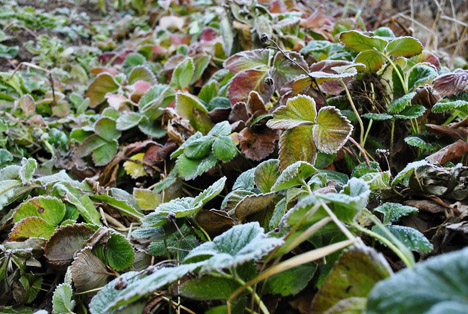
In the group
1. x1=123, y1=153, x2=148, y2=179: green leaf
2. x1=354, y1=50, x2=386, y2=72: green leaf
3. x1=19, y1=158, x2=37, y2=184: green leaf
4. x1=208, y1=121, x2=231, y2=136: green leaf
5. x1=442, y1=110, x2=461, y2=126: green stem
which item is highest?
x1=354, y1=50, x2=386, y2=72: green leaf

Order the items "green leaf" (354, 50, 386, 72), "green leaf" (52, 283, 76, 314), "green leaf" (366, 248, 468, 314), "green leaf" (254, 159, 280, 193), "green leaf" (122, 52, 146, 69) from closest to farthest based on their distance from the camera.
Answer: "green leaf" (366, 248, 468, 314), "green leaf" (52, 283, 76, 314), "green leaf" (254, 159, 280, 193), "green leaf" (354, 50, 386, 72), "green leaf" (122, 52, 146, 69)

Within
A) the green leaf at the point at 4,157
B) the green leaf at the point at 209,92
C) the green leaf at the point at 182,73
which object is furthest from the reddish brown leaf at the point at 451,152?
the green leaf at the point at 4,157

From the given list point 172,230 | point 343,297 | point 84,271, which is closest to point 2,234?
point 84,271

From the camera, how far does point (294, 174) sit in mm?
581

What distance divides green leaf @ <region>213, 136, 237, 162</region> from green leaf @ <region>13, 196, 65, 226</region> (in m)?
0.35

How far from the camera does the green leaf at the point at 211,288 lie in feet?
1.65

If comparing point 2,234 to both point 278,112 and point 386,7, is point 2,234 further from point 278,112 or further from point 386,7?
point 386,7

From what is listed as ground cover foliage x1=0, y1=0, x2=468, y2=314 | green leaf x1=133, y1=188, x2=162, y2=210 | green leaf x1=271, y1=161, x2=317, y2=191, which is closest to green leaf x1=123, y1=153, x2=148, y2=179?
ground cover foliage x1=0, y1=0, x2=468, y2=314

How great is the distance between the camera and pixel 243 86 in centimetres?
101

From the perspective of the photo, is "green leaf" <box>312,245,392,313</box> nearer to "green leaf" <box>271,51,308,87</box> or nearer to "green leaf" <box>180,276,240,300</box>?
"green leaf" <box>180,276,240,300</box>

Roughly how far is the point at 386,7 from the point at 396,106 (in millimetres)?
1894

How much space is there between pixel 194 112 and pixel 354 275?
29.2 inches

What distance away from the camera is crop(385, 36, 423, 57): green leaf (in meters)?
0.78

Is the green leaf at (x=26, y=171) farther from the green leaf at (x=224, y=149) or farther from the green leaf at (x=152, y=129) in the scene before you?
the green leaf at (x=224, y=149)
